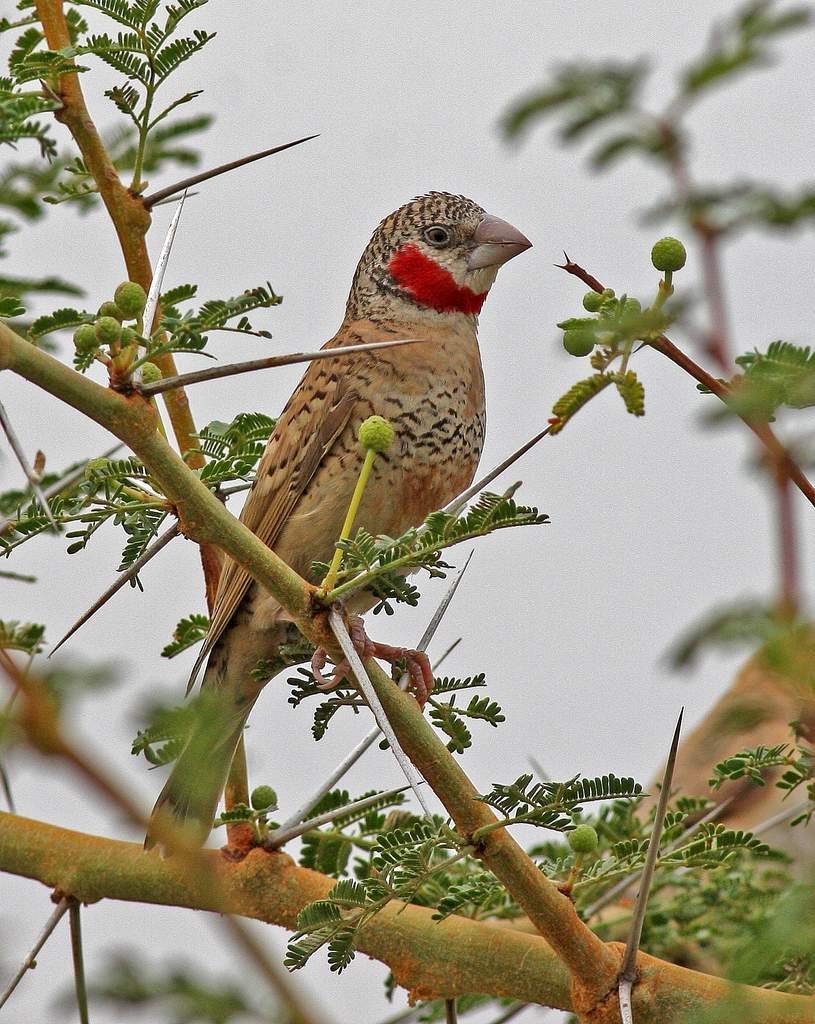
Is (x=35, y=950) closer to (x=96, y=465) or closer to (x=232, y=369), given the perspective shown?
(x=96, y=465)

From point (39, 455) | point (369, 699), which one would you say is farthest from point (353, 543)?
point (39, 455)

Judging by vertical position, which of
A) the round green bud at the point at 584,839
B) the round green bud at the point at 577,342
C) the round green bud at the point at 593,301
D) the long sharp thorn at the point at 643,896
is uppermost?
the round green bud at the point at 593,301

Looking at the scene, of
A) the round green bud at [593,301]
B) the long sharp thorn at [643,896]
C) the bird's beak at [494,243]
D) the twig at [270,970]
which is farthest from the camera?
the bird's beak at [494,243]

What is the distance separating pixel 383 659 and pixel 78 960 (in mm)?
1192

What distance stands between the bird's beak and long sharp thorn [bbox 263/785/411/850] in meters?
2.24

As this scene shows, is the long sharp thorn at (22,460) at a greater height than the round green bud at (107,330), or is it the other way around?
the round green bud at (107,330)

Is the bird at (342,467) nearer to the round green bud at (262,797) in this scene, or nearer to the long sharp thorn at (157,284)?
the round green bud at (262,797)

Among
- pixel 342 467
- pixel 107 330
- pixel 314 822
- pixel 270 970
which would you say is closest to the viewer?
pixel 270 970

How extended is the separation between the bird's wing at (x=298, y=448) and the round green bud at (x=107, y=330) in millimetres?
1993

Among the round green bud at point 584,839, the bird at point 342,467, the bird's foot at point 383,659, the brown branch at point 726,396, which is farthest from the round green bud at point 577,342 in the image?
the bird at point 342,467

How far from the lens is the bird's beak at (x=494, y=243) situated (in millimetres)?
4617

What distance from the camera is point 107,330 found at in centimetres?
200

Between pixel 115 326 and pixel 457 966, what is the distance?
155cm

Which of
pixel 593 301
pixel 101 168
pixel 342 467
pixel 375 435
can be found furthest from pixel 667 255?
pixel 342 467
